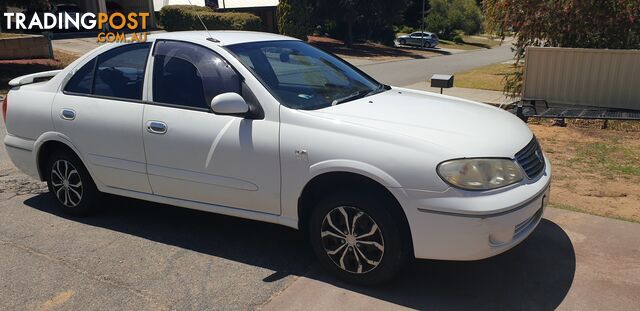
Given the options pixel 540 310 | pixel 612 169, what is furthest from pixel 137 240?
pixel 612 169

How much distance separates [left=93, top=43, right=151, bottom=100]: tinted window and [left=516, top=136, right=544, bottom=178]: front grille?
9.52 feet

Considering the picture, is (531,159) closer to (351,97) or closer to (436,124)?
(436,124)

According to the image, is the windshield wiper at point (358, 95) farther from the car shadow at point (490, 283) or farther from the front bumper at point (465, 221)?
the car shadow at point (490, 283)

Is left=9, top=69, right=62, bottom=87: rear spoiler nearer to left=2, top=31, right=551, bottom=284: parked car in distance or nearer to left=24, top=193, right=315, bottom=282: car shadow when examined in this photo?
left=2, top=31, right=551, bottom=284: parked car in distance

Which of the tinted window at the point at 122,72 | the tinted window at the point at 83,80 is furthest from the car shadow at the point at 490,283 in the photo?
the tinted window at the point at 83,80

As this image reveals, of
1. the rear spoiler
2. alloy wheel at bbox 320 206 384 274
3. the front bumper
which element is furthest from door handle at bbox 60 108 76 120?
the front bumper

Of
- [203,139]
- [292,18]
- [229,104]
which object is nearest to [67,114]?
[203,139]

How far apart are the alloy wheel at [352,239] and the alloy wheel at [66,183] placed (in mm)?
2475

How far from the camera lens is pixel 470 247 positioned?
3.21 metres

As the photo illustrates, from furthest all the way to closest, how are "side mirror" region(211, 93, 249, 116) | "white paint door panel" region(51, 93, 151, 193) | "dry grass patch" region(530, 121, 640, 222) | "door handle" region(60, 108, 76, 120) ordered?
"dry grass patch" region(530, 121, 640, 222), "door handle" region(60, 108, 76, 120), "white paint door panel" region(51, 93, 151, 193), "side mirror" region(211, 93, 249, 116)

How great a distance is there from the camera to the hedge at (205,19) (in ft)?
94.7

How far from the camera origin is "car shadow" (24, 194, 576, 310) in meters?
3.49

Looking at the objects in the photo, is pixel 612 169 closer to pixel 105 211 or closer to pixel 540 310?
pixel 540 310

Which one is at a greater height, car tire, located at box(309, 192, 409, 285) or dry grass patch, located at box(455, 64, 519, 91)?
car tire, located at box(309, 192, 409, 285)
